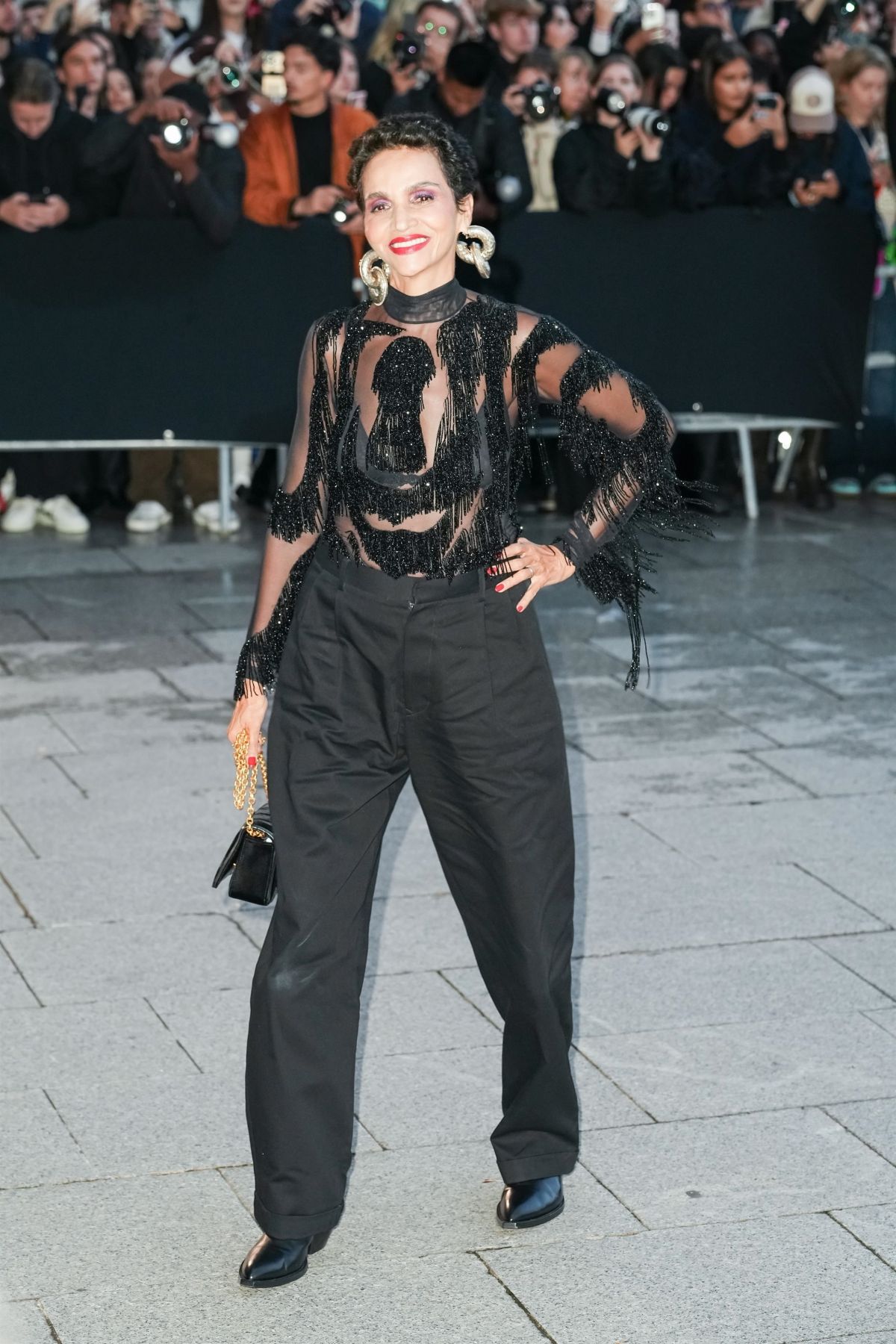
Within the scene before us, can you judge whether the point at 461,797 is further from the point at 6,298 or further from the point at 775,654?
the point at 6,298

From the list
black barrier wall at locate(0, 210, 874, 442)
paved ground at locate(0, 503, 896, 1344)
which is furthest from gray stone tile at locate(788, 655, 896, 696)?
black barrier wall at locate(0, 210, 874, 442)

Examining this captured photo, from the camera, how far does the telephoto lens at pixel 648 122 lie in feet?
33.6

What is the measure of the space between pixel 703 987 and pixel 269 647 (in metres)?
1.68

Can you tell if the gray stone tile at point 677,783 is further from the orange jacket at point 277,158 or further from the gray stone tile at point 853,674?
the orange jacket at point 277,158

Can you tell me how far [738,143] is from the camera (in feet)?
35.7

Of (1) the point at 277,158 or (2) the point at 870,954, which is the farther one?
(1) the point at 277,158

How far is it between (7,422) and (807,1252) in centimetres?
704

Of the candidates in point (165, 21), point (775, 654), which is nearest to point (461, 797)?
point (775, 654)

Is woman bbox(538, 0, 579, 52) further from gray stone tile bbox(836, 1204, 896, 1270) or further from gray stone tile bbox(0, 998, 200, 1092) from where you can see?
gray stone tile bbox(836, 1204, 896, 1270)

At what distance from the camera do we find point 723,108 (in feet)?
35.9

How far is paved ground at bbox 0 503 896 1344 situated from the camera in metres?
3.65

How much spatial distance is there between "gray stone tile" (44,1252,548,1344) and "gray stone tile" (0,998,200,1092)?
0.84 metres

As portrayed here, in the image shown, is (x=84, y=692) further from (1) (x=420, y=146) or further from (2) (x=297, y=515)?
(1) (x=420, y=146)

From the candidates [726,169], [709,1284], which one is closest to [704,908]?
[709,1284]
